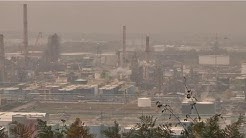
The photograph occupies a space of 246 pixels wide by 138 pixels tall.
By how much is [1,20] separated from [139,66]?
3444 millimetres

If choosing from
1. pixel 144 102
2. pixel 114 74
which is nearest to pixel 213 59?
pixel 114 74

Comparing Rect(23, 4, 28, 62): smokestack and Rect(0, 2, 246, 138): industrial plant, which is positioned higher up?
Rect(23, 4, 28, 62): smokestack

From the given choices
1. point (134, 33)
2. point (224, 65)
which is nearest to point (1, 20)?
point (134, 33)

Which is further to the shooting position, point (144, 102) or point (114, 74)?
point (114, 74)

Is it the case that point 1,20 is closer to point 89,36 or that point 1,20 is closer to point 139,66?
point 89,36

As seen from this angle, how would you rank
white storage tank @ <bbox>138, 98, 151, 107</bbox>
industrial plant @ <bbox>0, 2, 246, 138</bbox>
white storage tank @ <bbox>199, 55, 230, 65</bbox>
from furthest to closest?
white storage tank @ <bbox>199, 55, 230, 65</bbox>, industrial plant @ <bbox>0, 2, 246, 138</bbox>, white storage tank @ <bbox>138, 98, 151, 107</bbox>

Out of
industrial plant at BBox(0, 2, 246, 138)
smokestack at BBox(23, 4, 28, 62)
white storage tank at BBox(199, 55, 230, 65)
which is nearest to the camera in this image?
industrial plant at BBox(0, 2, 246, 138)

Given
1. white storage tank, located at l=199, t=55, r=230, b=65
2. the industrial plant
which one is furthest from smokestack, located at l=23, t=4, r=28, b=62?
white storage tank, located at l=199, t=55, r=230, b=65

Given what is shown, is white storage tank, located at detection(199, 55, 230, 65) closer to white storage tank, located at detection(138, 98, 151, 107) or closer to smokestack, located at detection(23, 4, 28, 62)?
white storage tank, located at detection(138, 98, 151, 107)

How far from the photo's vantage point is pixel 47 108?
354 inches

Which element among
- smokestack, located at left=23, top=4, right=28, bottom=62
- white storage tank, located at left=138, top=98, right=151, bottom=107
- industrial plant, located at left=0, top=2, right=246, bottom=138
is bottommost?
white storage tank, located at left=138, top=98, right=151, bottom=107

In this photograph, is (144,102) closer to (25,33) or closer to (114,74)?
(114,74)

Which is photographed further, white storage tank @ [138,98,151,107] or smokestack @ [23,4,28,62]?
smokestack @ [23,4,28,62]

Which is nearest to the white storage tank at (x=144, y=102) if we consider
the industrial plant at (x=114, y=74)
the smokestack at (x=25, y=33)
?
the industrial plant at (x=114, y=74)
